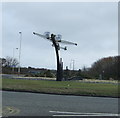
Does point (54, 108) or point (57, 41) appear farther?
point (57, 41)

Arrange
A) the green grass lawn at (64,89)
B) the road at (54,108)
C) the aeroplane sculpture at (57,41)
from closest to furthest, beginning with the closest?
the road at (54,108)
the green grass lawn at (64,89)
the aeroplane sculpture at (57,41)

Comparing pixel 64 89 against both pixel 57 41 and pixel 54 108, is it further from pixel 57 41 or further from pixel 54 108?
pixel 57 41

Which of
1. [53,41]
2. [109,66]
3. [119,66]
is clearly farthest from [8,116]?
[109,66]

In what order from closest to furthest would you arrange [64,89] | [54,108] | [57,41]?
[54,108]
[64,89]
[57,41]

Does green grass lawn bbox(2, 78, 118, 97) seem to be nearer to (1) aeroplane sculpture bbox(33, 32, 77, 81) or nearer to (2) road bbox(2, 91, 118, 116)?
(2) road bbox(2, 91, 118, 116)

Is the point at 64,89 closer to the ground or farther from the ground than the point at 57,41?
closer to the ground

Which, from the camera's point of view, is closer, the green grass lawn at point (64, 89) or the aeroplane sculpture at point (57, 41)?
the green grass lawn at point (64, 89)

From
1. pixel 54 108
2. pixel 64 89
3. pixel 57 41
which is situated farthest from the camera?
pixel 57 41

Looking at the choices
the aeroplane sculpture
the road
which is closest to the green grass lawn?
the road

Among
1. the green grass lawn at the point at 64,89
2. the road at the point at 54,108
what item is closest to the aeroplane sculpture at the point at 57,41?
the green grass lawn at the point at 64,89

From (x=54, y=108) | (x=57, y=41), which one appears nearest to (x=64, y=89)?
(x=54, y=108)

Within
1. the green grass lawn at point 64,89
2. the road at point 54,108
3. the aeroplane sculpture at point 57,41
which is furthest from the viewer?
the aeroplane sculpture at point 57,41

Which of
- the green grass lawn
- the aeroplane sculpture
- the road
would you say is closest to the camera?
the road

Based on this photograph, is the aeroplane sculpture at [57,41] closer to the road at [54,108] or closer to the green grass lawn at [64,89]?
the green grass lawn at [64,89]
